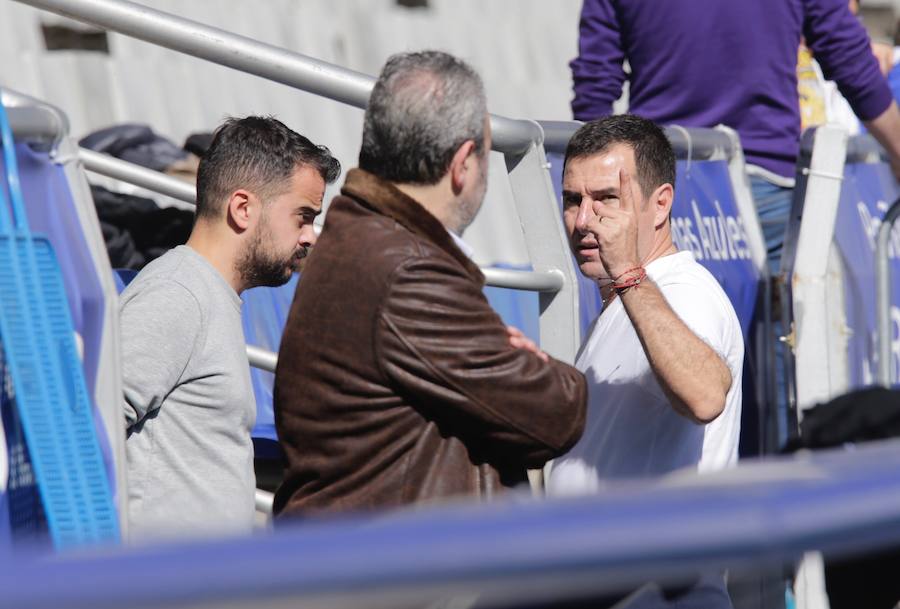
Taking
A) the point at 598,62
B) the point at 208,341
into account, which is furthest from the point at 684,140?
the point at 208,341

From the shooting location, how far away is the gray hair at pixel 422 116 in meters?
2.51

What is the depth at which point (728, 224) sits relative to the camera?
4566 millimetres

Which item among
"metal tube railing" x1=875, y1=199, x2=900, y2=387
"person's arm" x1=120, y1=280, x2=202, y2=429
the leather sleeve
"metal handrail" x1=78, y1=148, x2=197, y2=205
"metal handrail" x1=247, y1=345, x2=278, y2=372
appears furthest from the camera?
"metal tube railing" x1=875, y1=199, x2=900, y2=387

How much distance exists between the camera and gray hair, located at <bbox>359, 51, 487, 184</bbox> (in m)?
2.51

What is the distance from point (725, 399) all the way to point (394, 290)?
3.11ft

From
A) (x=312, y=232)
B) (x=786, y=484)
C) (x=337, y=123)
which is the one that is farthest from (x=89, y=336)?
(x=337, y=123)

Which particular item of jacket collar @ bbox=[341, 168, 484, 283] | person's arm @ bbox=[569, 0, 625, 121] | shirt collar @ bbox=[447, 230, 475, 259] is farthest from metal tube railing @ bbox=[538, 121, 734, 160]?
jacket collar @ bbox=[341, 168, 484, 283]

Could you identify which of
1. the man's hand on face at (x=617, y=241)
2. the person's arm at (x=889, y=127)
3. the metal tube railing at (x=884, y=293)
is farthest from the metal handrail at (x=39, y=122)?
the metal tube railing at (x=884, y=293)

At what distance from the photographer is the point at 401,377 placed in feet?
8.01

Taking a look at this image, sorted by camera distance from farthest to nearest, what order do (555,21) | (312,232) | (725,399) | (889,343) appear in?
(555,21), (889,343), (312,232), (725,399)

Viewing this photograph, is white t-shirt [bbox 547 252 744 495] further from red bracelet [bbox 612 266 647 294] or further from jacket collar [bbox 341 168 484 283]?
jacket collar [bbox 341 168 484 283]

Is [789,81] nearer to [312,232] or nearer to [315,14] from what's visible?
[312,232]

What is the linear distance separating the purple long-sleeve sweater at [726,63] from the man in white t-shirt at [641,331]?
5.15ft

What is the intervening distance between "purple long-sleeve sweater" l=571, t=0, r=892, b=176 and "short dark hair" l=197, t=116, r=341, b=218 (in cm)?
193
